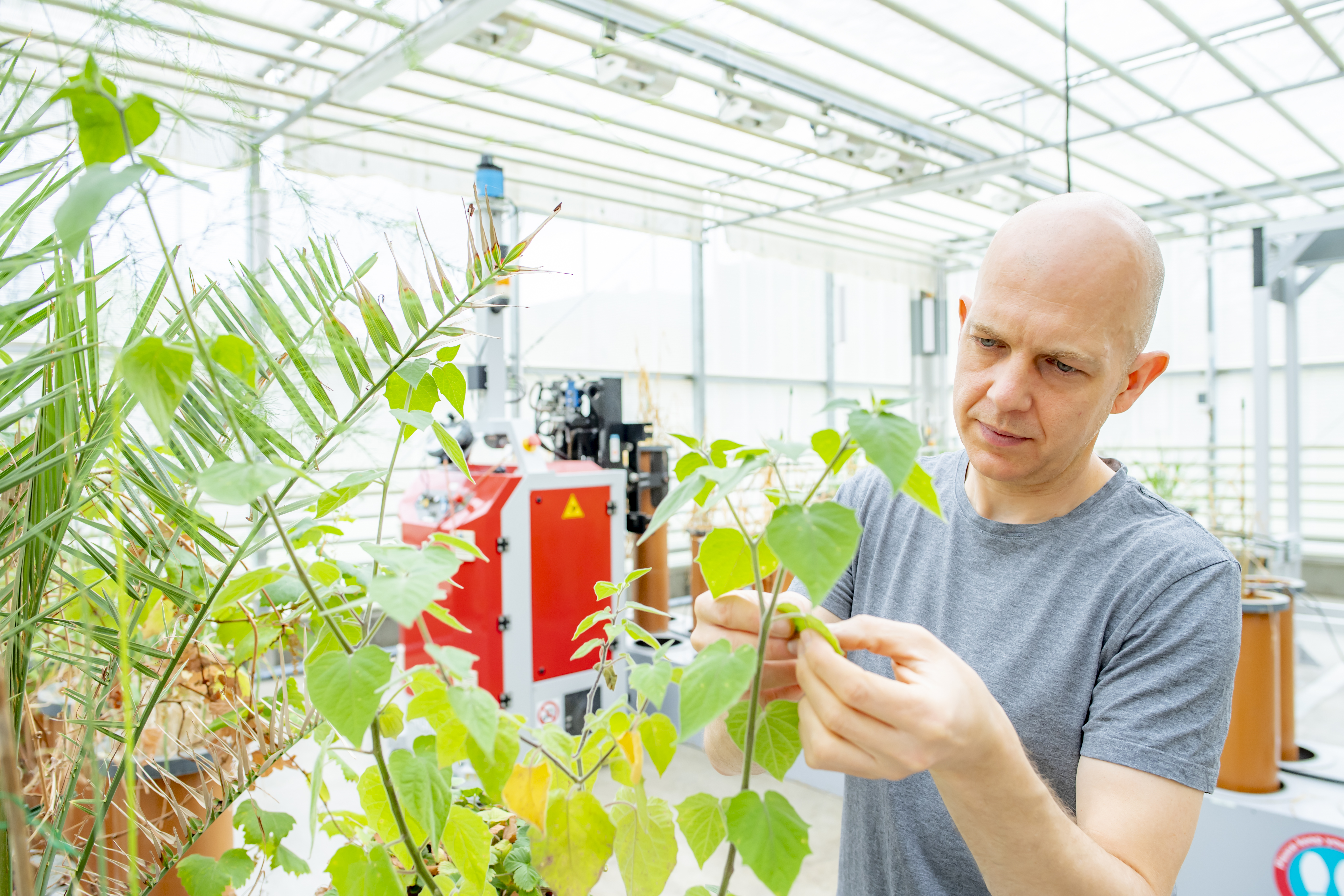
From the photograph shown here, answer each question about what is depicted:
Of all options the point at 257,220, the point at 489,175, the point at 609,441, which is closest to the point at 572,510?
the point at 609,441

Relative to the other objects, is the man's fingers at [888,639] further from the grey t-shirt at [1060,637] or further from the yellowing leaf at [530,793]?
the grey t-shirt at [1060,637]

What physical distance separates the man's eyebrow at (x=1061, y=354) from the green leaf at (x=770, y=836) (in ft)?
1.94

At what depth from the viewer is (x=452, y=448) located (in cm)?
57

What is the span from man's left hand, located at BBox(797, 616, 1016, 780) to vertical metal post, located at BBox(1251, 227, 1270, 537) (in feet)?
12.3

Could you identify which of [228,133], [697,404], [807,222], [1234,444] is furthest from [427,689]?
[1234,444]

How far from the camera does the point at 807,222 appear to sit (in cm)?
735

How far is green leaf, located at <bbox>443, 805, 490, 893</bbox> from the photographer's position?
0.53m

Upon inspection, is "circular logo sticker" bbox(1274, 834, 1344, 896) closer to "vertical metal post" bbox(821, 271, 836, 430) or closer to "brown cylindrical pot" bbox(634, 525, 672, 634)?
"brown cylindrical pot" bbox(634, 525, 672, 634)

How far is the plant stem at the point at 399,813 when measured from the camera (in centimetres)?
46

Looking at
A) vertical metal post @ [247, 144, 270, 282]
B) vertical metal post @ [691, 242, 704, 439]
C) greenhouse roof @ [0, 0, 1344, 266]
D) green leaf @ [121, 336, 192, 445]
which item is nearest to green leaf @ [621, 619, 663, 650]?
green leaf @ [121, 336, 192, 445]

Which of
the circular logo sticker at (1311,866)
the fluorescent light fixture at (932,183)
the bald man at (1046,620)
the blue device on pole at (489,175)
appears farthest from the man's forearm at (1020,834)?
the fluorescent light fixture at (932,183)

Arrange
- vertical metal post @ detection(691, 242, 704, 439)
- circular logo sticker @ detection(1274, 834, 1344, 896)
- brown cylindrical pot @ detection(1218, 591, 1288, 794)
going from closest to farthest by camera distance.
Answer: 1. circular logo sticker @ detection(1274, 834, 1344, 896)
2. brown cylindrical pot @ detection(1218, 591, 1288, 794)
3. vertical metal post @ detection(691, 242, 704, 439)

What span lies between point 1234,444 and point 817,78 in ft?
19.9

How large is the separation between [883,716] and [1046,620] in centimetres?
52
